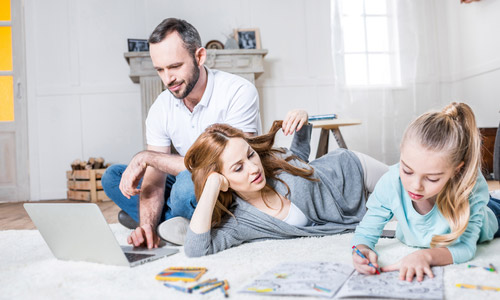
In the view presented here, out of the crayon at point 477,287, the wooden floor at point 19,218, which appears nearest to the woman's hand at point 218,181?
the crayon at point 477,287

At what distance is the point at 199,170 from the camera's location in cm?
140

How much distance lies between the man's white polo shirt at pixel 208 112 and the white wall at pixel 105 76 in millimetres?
2133

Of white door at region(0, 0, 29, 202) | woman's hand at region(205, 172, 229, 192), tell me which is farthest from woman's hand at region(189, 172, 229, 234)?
white door at region(0, 0, 29, 202)

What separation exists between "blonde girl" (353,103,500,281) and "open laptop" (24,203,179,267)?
0.63m

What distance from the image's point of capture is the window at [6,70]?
4066mm

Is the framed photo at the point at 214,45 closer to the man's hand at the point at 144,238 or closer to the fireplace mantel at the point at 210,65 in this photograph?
the fireplace mantel at the point at 210,65

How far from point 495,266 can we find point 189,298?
732 mm

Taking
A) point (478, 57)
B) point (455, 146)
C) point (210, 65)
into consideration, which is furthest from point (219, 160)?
point (478, 57)

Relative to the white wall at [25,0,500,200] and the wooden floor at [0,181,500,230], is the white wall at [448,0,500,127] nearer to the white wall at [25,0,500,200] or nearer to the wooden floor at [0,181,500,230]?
the white wall at [25,0,500,200]

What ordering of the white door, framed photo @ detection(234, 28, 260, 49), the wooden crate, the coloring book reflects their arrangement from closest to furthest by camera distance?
the coloring book
the wooden crate
framed photo @ detection(234, 28, 260, 49)
the white door

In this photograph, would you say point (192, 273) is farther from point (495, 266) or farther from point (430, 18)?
point (430, 18)

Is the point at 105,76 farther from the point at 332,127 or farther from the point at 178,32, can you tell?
the point at 178,32

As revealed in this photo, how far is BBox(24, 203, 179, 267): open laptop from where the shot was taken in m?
1.14

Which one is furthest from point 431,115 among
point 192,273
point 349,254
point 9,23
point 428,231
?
point 9,23
